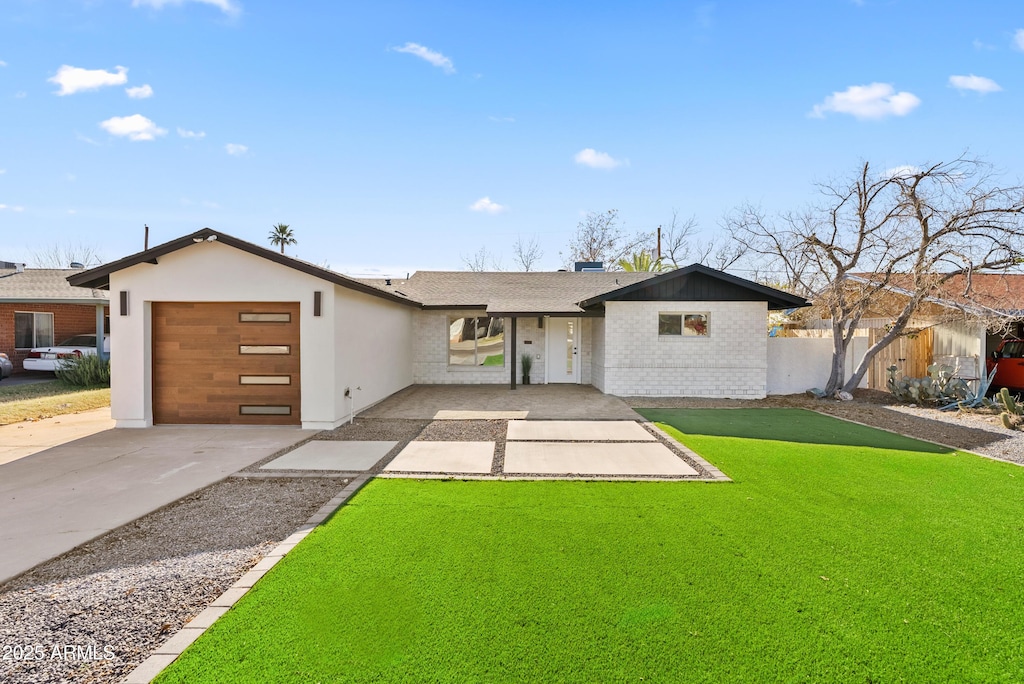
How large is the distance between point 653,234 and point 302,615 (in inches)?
1388

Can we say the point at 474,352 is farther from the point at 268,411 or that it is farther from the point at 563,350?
the point at 268,411

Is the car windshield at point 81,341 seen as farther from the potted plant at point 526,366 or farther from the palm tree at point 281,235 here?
the palm tree at point 281,235

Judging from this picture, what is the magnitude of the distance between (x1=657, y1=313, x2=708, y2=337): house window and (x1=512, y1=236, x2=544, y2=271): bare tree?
77.2 feet

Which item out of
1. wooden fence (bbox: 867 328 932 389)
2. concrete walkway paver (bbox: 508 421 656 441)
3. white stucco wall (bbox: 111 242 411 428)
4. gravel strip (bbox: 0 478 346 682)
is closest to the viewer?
gravel strip (bbox: 0 478 346 682)

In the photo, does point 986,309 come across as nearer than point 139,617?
No

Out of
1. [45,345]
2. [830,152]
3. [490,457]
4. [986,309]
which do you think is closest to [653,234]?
[830,152]

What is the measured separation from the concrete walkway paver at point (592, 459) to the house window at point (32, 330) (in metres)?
20.9

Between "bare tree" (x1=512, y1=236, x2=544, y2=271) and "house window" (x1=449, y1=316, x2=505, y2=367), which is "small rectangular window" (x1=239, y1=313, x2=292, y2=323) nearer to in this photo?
"house window" (x1=449, y1=316, x2=505, y2=367)

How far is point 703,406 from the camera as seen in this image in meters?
11.9

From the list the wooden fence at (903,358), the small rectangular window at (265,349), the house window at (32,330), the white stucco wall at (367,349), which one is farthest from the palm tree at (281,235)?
the wooden fence at (903,358)

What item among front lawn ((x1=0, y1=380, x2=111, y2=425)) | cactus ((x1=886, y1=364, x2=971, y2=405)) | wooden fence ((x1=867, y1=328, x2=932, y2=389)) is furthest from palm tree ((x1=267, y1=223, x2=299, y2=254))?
cactus ((x1=886, y1=364, x2=971, y2=405))

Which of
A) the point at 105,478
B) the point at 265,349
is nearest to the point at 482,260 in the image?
the point at 265,349

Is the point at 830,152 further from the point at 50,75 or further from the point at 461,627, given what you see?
the point at 50,75

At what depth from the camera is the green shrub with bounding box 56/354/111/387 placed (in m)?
14.7
